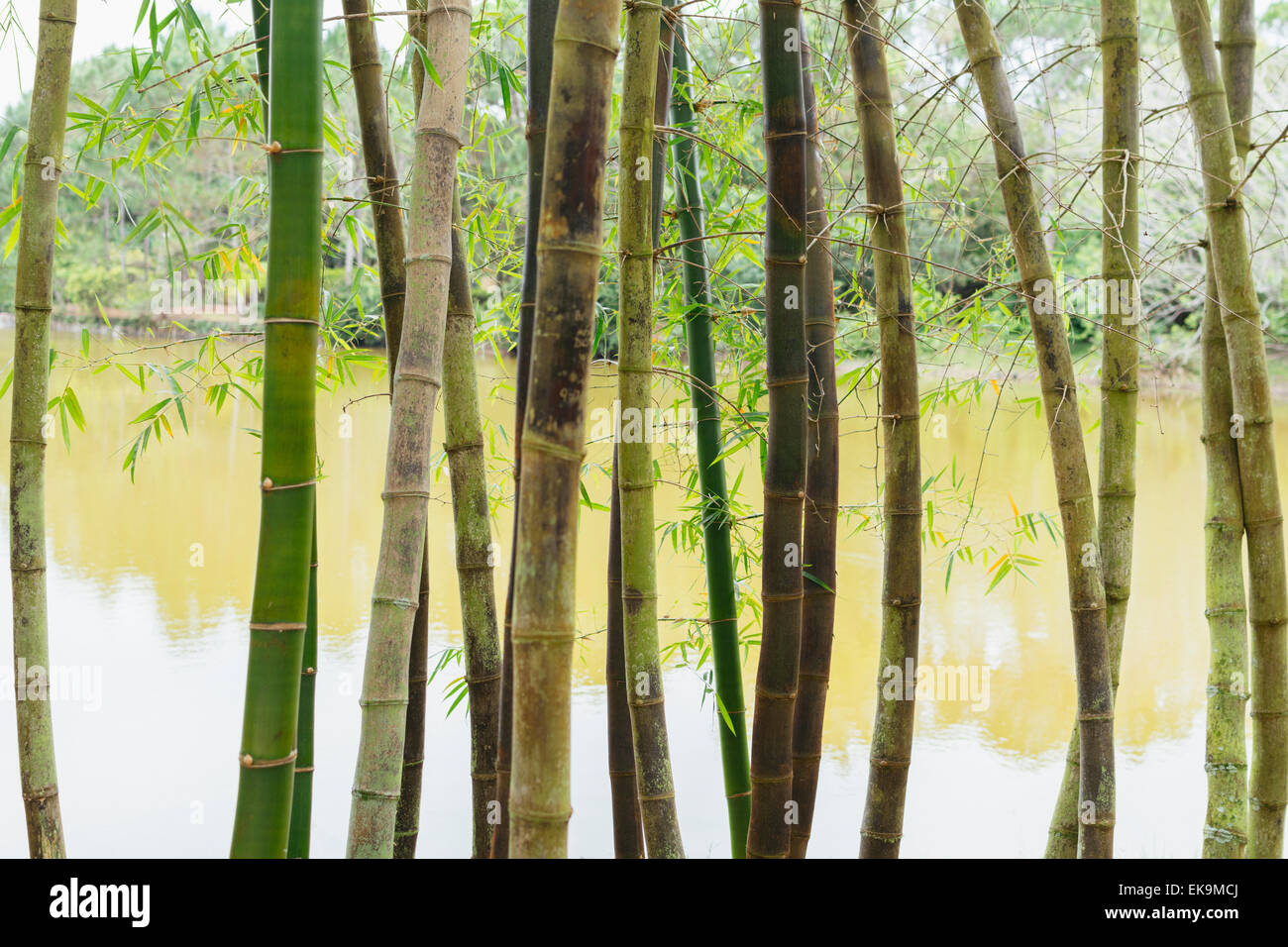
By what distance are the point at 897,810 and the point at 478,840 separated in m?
0.72

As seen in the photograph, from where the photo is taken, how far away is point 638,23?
126 centimetres

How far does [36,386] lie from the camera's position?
5.11 feet

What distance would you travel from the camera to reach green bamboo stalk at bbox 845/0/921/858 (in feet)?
5.40

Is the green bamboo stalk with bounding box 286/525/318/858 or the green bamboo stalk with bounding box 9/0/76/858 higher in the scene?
the green bamboo stalk with bounding box 9/0/76/858

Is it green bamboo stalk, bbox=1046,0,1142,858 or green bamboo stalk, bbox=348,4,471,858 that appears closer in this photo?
green bamboo stalk, bbox=348,4,471,858

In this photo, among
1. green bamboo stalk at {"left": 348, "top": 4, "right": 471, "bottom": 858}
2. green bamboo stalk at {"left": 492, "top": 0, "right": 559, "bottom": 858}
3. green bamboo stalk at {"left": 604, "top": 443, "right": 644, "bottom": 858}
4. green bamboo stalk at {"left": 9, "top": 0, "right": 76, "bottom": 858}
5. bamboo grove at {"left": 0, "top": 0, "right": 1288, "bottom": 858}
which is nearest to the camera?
bamboo grove at {"left": 0, "top": 0, "right": 1288, "bottom": 858}

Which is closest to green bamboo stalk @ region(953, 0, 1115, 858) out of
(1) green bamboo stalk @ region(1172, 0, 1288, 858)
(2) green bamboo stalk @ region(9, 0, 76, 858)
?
(1) green bamboo stalk @ region(1172, 0, 1288, 858)

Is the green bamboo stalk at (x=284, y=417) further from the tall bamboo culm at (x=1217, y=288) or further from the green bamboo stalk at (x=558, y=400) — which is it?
the tall bamboo culm at (x=1217, y=288)

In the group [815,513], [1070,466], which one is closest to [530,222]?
[815,513]

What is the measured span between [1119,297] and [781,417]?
649 mm

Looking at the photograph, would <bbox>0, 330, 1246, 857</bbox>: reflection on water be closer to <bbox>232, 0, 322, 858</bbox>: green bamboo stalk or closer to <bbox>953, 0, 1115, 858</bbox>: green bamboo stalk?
<bbox>953, 0, 1115, 858</bbox>: green bamboo stalk

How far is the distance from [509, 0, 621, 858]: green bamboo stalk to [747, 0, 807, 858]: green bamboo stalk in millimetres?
532

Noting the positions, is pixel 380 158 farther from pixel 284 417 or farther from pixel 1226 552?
pixel 1226 552
